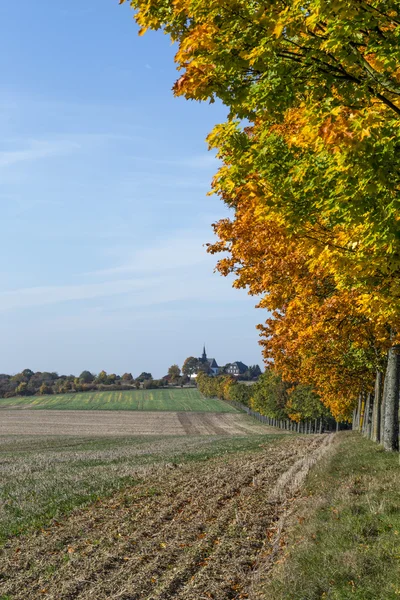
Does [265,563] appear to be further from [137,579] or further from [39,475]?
[39,475]

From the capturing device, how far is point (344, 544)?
859 cm

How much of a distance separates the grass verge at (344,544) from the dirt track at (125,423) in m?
54.7

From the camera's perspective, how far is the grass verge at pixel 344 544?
7.32 meters

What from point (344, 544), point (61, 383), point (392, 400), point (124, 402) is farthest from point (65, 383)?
point (344, 544)

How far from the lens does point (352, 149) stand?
20.5ft

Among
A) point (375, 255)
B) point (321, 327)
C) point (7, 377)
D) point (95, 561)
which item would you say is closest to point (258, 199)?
point (375, 255)

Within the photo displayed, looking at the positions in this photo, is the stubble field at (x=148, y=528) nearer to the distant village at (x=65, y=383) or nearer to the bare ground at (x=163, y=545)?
the bare ground at (x=163, y=545)

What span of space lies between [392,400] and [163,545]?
1230cm

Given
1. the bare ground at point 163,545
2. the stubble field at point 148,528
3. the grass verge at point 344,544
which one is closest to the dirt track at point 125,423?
the stubble field at point 148,528

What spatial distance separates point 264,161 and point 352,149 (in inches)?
84.8

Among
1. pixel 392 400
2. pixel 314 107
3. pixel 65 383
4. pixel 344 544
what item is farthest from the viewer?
pixel 65 383

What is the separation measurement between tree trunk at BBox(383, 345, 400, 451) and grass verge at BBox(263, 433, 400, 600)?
6.96 m

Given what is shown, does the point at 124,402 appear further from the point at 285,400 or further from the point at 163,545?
the point at 163,545

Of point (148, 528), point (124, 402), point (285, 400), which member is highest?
point (285, 400)
